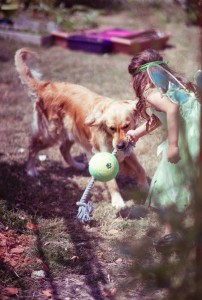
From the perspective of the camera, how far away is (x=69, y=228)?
4.19 meters

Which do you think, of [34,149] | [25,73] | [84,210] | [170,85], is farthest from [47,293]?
[25,73]

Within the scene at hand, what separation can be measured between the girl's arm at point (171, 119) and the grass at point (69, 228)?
1.26 ft

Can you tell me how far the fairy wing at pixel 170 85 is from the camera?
3.61m

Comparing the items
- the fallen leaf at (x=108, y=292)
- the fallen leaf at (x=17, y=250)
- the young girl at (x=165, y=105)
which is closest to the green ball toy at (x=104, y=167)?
the young girl at (x=165, y=105)

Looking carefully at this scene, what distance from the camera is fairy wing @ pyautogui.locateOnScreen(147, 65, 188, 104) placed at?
3.61 meters

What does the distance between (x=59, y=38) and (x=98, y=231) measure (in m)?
6.25

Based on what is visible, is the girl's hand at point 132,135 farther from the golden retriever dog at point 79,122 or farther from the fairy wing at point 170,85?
the fairy wing at point 170,85

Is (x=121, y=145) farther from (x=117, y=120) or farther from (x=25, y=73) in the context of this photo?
(x=25, y=73)

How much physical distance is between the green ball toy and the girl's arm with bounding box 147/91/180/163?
24.8 inches

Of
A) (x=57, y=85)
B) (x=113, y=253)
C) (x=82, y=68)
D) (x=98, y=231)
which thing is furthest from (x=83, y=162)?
(x=82, y=68)

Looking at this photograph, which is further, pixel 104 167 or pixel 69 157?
pixel 69 157

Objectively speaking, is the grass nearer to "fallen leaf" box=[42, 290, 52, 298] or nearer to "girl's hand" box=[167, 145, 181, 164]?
"fallen leaf" box=[42, 290, 52, 298]

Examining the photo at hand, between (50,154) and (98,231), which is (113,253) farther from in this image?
(50,154)

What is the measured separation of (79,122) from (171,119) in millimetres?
1575
